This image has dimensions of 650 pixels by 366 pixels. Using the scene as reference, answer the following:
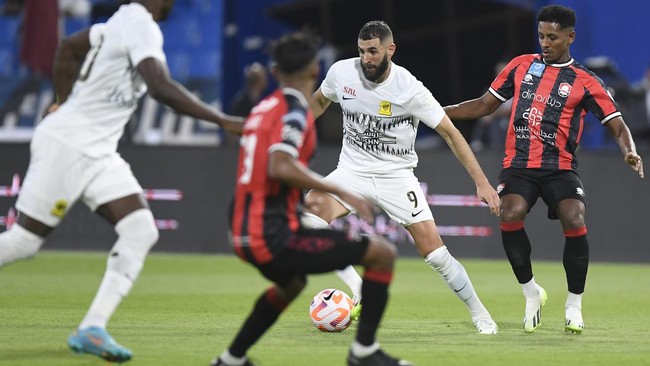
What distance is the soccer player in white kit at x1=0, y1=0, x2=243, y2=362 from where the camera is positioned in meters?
6.96

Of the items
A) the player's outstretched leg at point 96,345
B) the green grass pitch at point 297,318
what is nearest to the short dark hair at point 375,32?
the green grass pitch at point 297,318

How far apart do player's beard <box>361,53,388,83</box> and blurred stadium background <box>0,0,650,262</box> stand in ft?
21.8

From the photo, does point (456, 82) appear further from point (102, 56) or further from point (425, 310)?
point (102, 56)

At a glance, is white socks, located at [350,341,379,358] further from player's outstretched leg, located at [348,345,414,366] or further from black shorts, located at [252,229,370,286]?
black shorts, located at [252,229,370,286]

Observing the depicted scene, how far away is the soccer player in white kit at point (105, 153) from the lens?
6.96m

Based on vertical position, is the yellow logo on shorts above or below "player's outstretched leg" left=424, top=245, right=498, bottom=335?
above

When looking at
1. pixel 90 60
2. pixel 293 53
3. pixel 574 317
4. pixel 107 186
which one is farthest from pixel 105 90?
pixel 574 317

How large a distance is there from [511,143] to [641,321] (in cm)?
194

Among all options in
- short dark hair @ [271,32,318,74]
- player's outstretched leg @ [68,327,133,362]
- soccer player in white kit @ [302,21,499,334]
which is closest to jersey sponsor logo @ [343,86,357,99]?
soccer player in white kit @ [302,21,499,334]

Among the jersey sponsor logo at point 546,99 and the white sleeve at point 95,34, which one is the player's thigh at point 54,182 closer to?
the white sleeve at point 95,34

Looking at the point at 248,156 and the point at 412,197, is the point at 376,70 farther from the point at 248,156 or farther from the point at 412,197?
the point at 248,156

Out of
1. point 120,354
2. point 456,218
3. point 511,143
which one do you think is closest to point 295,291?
point 120,354

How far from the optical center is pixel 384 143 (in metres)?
9.48

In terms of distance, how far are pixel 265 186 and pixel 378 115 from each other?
9.89 ft
